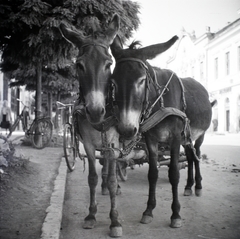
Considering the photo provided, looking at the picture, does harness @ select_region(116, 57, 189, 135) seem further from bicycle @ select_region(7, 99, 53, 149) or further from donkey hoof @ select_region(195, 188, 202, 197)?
bicycle @ select_region(7, 99, 53, 149)

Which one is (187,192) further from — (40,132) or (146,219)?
(40,132)

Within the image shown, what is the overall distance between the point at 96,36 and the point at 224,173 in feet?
14.8

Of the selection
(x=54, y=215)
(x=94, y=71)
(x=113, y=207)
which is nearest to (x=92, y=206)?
(x=113, y=207)

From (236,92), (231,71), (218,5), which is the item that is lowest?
(236,92)

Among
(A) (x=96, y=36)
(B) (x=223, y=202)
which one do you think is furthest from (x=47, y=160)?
(A) (x=96, y=36)

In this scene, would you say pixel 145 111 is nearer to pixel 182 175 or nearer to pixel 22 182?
pixel 22 182

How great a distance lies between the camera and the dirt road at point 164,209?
3.46m

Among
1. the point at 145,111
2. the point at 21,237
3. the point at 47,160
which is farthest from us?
the point at 47,160

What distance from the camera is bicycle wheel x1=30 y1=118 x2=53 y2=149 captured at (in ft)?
35.9

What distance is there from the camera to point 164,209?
14.3ft

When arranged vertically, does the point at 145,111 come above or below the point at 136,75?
below

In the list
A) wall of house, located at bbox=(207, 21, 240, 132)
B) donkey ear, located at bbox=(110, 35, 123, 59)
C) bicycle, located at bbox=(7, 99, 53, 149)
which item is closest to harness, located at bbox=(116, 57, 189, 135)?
donkey ear, located at bbox=(110, 35, 123, 59)

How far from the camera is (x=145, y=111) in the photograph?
361 cm

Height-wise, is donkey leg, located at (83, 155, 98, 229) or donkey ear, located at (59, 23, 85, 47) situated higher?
donkey ear, located at (59, 23, 85, 47)
